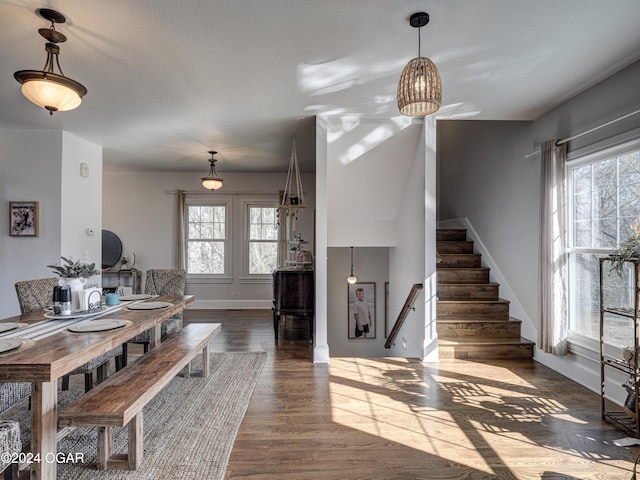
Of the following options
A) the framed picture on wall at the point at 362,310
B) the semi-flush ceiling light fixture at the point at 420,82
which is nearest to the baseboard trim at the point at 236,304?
the framed picture on wall at the point at 362,310

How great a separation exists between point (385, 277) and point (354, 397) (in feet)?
11.3

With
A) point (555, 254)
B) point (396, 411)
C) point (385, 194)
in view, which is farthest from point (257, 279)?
point (555, 254)

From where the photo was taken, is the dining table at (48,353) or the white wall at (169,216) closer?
the dining table at (48,353)

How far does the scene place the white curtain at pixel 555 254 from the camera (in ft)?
11.1

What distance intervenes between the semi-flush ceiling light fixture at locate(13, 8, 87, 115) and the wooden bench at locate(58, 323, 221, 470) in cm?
181

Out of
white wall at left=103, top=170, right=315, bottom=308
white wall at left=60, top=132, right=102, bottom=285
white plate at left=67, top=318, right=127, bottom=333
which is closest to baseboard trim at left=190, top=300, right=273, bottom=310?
white wall at left=103, top=170, right=315, bottom=308

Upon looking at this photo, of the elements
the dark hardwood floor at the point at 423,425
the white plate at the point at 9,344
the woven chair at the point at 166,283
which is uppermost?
the woven chair at the point at 166,283

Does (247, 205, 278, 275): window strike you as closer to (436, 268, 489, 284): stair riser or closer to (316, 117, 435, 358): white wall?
(316, 117, 435, 358): white wall

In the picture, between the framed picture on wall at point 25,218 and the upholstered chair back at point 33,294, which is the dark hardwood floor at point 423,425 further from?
the framed picture on wall at point 25,218

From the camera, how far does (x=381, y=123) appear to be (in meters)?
3.93

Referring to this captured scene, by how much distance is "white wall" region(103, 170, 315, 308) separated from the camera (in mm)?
6727

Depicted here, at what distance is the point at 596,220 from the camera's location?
317 centimetres

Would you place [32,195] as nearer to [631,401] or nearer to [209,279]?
[209,279]

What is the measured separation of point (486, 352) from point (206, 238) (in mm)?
5314
